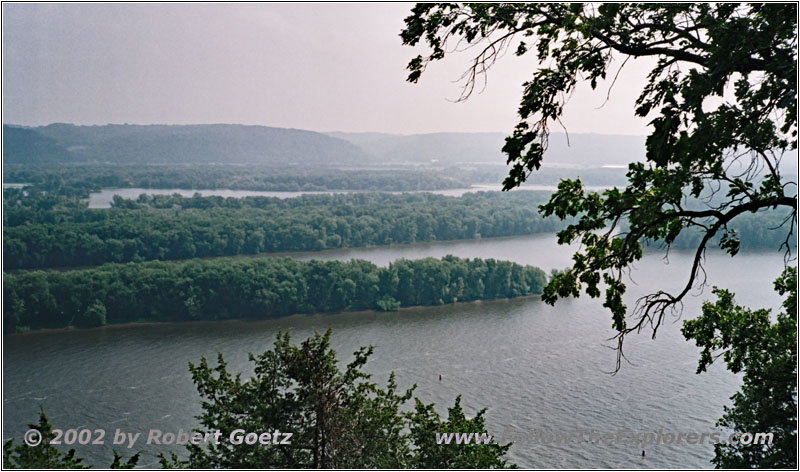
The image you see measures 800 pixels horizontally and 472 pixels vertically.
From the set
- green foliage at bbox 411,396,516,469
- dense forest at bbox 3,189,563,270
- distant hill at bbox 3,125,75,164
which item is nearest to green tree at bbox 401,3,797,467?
green foliage at bbox 411,396,516,469

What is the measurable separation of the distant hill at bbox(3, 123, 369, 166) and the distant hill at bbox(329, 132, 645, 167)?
242 cm

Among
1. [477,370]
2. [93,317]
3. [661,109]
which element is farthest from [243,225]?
[661,109]

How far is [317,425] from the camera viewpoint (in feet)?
16.1

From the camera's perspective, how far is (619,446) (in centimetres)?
952

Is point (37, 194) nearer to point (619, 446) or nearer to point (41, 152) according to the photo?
point (41, 152)

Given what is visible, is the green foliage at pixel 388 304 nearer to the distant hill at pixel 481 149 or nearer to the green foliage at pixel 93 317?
the green foliage at pixel 93 317

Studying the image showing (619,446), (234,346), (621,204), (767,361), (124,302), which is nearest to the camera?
(621,204)

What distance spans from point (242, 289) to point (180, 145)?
4335 cm

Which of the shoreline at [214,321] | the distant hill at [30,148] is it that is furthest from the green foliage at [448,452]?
the distant hill at [30,148]

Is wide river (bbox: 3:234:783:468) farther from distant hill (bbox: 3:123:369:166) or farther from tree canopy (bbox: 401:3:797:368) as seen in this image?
distant hill (bbox: 3:123:369:166)

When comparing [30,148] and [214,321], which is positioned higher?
[30,148]

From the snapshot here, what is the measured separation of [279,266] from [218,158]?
42043mm

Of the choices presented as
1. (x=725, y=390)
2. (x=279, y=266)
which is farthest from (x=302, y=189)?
(x=725, y=390)

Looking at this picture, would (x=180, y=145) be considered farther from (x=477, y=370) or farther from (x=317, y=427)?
(x=317, y=427)
